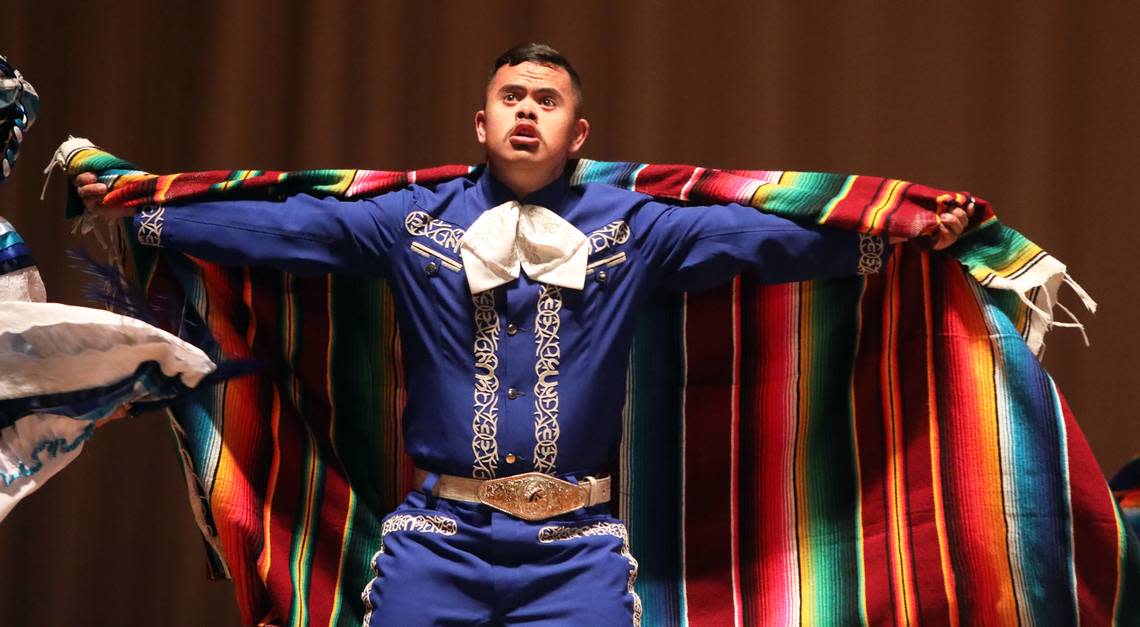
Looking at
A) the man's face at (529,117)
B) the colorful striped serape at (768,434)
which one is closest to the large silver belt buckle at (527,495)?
the colorful striped serape at (768,434)

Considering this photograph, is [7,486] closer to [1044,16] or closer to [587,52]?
[587,52]

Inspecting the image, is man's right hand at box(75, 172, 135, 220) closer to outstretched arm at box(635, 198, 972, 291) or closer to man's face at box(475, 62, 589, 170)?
man's face at box(475, 62, 589, 170)

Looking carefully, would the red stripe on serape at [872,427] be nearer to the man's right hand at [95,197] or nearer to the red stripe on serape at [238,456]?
the red stripe on serape at [238,456]

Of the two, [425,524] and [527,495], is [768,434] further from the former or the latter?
[425,524]

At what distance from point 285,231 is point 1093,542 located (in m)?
1.63

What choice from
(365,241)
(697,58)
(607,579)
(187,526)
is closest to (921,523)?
(607,579)

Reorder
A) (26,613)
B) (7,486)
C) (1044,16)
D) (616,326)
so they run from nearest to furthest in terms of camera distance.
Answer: (7,486)
(616,326)
(1044,16)
(26,613)

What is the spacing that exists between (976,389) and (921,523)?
11.4 inches

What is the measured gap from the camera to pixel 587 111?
3482mm

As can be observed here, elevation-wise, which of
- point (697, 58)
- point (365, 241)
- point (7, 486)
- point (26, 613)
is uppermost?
point (697, 58)

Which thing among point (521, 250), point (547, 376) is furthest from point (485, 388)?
point (521, 250)

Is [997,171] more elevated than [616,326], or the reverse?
[997,171]

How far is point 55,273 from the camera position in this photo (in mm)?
3699

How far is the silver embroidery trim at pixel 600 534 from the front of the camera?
228 centimetres
